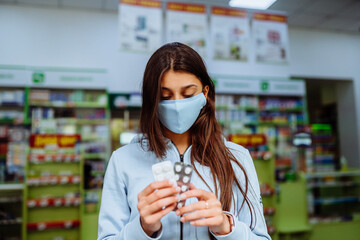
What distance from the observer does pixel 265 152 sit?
383 cm

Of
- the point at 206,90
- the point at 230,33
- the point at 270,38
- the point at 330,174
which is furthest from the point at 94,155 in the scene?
the point at 206,90

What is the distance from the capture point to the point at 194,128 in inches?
45.0

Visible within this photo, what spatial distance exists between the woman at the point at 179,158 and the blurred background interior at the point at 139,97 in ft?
7.55

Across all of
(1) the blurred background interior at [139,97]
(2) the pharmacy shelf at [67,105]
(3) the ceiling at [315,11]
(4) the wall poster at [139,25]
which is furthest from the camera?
(2) the pharmacy shelf at [67,105]

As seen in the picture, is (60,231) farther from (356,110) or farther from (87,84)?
(356,110)

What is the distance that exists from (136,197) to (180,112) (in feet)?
1.06

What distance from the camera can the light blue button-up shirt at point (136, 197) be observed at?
932mm

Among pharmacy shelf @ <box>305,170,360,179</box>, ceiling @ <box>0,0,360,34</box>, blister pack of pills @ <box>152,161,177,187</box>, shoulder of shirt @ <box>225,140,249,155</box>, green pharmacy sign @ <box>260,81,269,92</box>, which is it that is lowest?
pharmacy shelf @ <box>305,170,360,179</box>

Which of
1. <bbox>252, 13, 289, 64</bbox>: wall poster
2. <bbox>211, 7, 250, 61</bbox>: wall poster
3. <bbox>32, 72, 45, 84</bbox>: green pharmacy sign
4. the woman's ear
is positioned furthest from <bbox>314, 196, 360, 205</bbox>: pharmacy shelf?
<bbox>32, 72, 45, 84</bbox>: green pharmacy sign

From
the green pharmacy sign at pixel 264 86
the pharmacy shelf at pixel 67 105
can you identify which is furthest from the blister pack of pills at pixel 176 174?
the green pharmacy sign at pixel 264 86

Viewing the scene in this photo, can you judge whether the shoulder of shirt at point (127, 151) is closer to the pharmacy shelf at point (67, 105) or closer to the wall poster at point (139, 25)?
the wall poster at point (139, 25)

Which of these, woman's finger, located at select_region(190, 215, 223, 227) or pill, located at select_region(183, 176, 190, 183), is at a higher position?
pill, located at select_region(183, 176, 190, 183)

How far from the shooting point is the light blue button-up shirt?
0.93 meters

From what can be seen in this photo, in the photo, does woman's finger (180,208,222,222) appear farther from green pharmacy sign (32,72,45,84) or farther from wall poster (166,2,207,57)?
green pharmacy sign (32,72,45,84)
